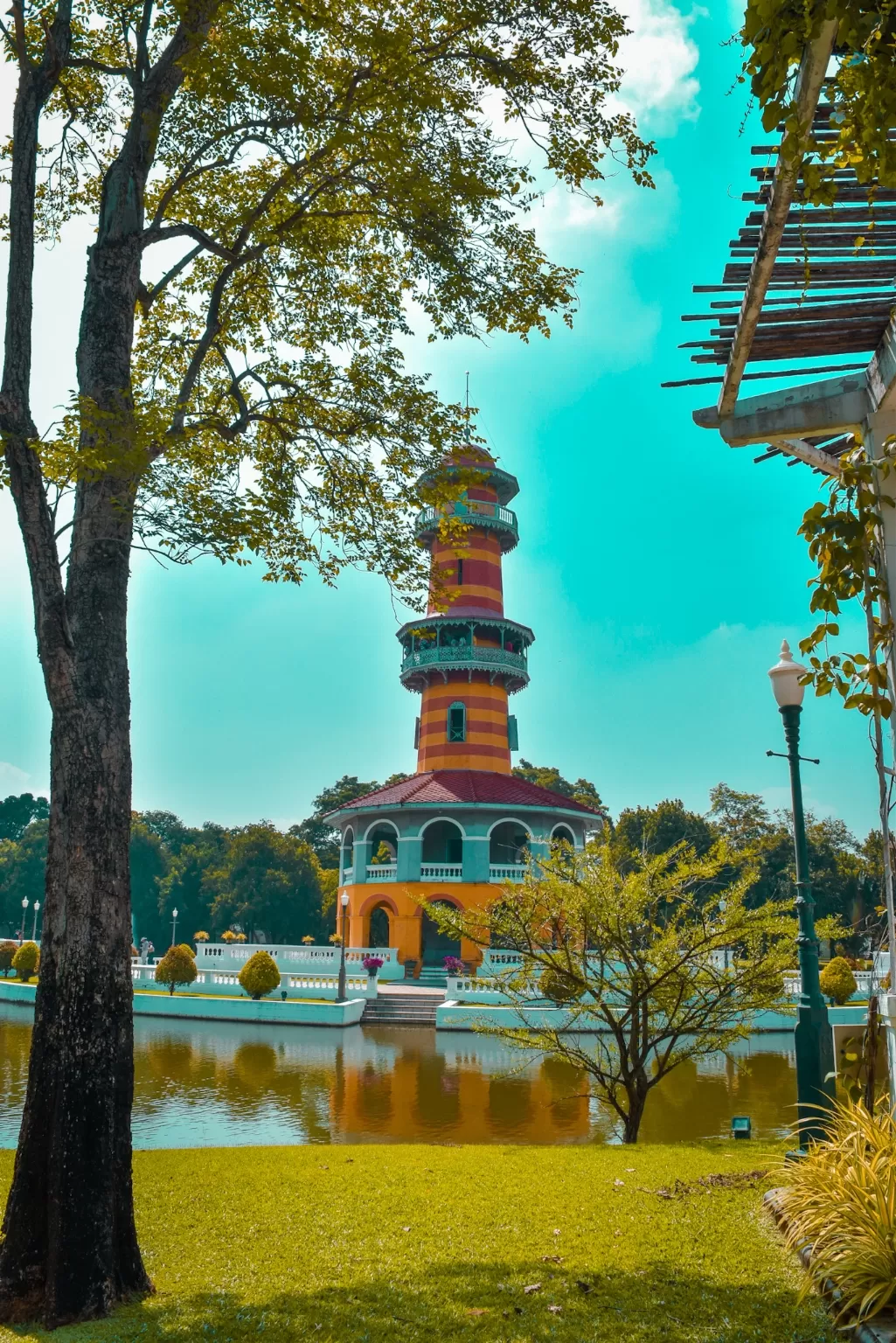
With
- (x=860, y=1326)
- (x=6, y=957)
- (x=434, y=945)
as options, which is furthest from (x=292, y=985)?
(x=860, y=1326)

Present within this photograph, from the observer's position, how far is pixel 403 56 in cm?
738

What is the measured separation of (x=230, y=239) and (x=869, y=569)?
6856 millimetres

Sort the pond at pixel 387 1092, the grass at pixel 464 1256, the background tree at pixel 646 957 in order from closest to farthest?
the grass at pixel 464 1256, the background tree at pixel 646 957, the pond at pixel 387 1092

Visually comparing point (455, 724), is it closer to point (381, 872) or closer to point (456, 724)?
point (456, 724)

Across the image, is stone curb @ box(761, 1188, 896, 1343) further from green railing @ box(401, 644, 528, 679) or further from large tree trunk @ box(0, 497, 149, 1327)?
green railing @ box(401, 644, 528, 679)

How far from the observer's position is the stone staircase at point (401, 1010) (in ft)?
78.4

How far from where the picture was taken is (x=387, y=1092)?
15.4 meters

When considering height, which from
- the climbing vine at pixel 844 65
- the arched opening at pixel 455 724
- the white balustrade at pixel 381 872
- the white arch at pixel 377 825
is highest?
the arched opening at pixel 455 724

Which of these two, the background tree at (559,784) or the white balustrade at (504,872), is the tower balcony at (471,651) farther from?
the background tree at (559,784)

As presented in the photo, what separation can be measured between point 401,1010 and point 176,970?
23.1 ft

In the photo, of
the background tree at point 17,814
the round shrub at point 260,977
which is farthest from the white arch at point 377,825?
the background tree at point 17,814

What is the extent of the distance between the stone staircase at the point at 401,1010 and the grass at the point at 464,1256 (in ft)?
51.7

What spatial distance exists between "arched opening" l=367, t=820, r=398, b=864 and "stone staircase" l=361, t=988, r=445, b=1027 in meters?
8.06

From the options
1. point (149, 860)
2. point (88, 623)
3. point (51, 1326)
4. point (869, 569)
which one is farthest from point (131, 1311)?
point (149, 860)
